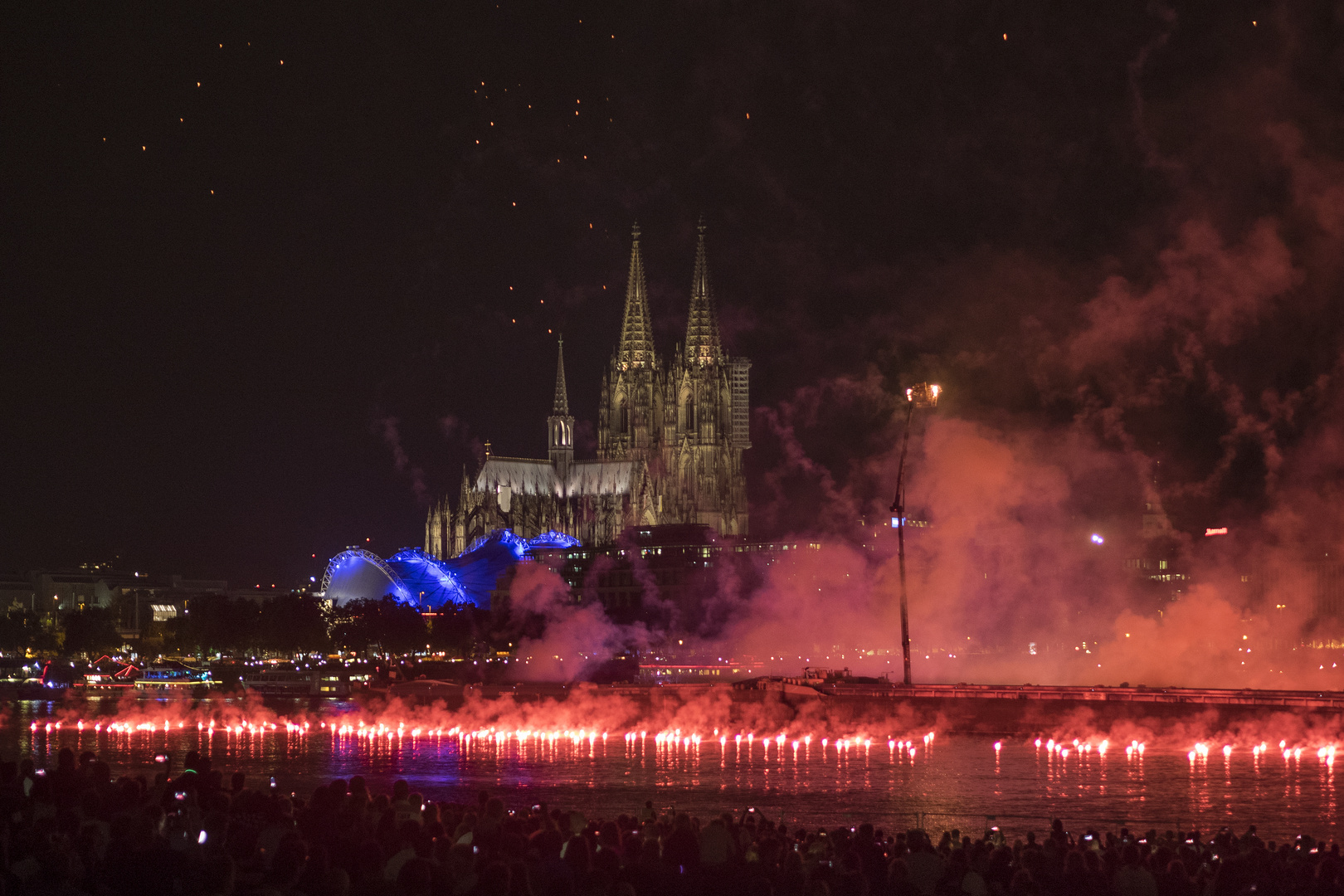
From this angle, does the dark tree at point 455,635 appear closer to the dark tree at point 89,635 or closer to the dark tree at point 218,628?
the dark tree at point 218,628

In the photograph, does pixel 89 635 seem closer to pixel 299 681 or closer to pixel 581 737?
pixel 299 681

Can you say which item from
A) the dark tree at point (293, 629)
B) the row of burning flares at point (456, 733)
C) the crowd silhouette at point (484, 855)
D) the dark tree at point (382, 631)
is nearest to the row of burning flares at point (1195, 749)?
the row of burning flares at point (456, 733)

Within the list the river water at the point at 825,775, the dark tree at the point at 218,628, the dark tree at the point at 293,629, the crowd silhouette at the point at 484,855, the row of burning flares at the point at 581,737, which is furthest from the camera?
the dark tree at the point at 218,628

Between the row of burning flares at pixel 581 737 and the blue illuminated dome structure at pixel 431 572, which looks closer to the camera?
the row of burning flares at pixel 581 737

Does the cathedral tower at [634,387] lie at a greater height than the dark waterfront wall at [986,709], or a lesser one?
greater

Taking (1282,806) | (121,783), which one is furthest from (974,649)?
(121,783)

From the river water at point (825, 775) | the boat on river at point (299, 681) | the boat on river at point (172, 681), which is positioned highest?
the river water at point (825, 775)

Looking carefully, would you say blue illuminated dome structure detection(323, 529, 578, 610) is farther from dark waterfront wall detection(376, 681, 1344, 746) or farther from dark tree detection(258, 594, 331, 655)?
dark waterfront wall detection(376, 681, 1344, 746)
